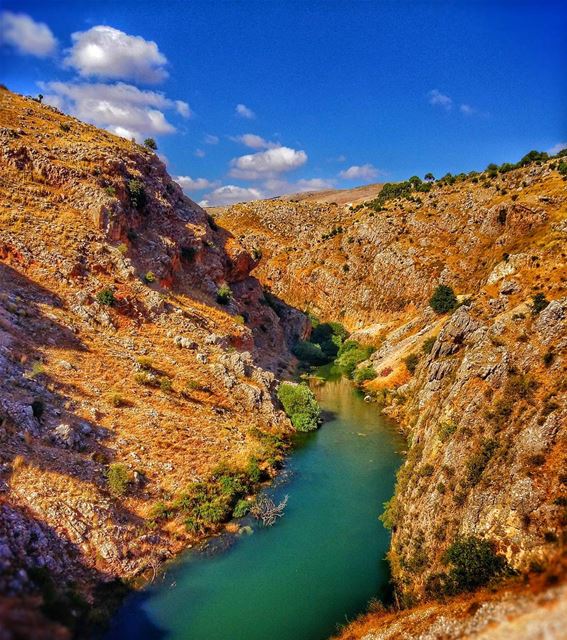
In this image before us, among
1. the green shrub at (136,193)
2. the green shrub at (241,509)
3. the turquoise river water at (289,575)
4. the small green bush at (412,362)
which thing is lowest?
the turquoise river water at (289,575)

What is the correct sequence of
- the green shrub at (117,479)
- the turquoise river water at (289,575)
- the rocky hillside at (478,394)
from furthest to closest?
the green shrub at (117,479), the turquoise river water at (289,575), the rocky hillside at (478,394)

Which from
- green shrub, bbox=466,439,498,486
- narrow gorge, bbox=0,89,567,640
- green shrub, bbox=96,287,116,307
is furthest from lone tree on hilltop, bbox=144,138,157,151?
green shrub, bbox=466,439,498,486

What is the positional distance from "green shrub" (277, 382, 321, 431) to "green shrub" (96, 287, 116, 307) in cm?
1909

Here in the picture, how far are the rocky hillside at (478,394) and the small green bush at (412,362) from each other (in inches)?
12.3

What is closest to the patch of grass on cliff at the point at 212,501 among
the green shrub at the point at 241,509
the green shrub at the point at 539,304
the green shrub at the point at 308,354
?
the green shrub at the point at 241,509

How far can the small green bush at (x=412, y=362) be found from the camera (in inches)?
2179

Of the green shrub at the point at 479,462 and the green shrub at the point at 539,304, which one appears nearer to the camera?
the green shrub at the point at 479,462

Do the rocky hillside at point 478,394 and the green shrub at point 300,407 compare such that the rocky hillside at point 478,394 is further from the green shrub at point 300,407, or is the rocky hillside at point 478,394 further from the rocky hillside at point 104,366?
the rocky hillside at point 104,366

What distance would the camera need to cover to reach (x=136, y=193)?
54812mm

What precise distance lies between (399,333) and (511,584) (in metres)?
60.5

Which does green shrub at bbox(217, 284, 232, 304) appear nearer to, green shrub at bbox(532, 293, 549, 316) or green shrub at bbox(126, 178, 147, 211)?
green shrub at bbox(126, 178, 147, 211)

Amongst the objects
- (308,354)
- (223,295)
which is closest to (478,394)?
(223,295)

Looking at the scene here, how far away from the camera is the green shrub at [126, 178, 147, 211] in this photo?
5443 centimetres

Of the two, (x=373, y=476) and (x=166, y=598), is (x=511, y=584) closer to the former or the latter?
(x=166, y=598)
